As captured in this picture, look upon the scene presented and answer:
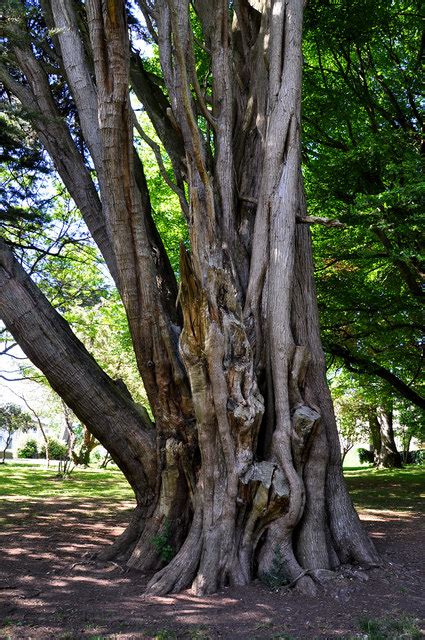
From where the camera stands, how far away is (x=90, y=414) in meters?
5.92

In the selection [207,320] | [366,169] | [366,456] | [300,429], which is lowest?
[366,456]

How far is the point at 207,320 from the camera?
5242mm

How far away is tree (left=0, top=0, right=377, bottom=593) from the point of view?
526 cm

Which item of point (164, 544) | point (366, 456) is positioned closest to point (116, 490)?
point (164, 544)

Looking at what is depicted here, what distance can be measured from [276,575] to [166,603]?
3.28 ft

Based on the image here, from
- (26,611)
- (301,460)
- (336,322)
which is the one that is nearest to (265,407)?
(301,460)

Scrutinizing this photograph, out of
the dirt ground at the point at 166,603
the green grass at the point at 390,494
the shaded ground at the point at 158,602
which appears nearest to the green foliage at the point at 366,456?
the green grass at the point at 390,494

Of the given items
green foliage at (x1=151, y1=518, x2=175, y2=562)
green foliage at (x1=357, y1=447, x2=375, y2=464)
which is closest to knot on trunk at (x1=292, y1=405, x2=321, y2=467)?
green foliage at (x1=151, y1=518, x2=175, y2=562)

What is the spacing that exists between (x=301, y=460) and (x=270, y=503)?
579 mm

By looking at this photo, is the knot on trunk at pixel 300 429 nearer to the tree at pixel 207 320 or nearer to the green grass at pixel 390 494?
the tree at pixel 207 320

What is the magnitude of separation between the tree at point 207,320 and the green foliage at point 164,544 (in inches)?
1.1

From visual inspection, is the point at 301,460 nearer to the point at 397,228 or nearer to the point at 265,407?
the point at 265,407

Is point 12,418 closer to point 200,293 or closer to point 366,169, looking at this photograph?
point 366,169

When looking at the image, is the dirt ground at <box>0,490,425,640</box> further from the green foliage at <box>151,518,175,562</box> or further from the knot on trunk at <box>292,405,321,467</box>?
the knot on trunk at <box>292,405,321,467</box>
